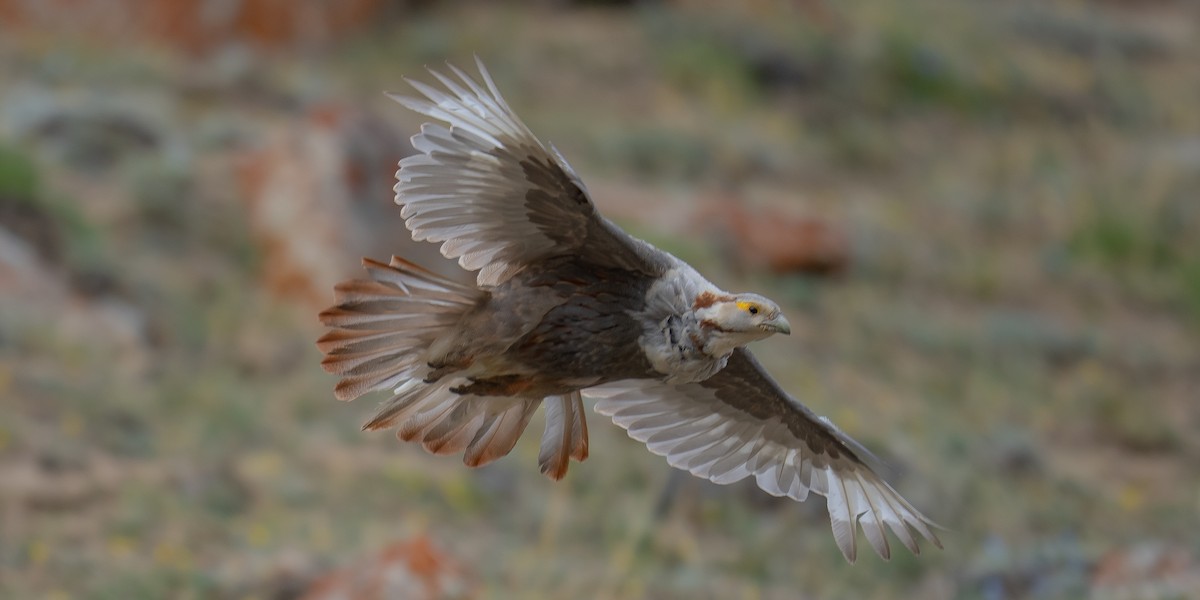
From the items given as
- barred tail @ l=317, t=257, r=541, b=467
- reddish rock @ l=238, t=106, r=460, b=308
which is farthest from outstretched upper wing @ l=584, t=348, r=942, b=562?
reddish rock @ l=238, t=106, r=460, b=308

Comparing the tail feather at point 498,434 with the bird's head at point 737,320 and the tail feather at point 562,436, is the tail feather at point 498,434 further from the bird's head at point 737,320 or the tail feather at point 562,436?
the bird's head at point 737,320

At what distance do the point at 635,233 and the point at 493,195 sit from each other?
5.22 m

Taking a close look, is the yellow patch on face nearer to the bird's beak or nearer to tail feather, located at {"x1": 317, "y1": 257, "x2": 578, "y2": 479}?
the bird's beak

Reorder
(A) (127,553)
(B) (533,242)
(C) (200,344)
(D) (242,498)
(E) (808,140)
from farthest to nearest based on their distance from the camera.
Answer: (E) (808,140), (C) (200,344), (D) (242,498), (A) (127,553), (B) (533,242)

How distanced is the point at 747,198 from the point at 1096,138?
4426mm

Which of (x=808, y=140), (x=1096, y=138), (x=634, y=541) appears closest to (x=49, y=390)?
(x=634, y=541)

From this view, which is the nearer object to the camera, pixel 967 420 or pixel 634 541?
pixel 634 541

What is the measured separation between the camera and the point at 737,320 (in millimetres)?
3775

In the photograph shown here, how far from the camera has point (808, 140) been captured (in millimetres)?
12742

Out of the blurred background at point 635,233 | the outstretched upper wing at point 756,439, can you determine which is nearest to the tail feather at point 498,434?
the outstretched upper wing at point 756,439

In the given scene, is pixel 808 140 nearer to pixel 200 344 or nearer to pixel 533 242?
pixel 200 344

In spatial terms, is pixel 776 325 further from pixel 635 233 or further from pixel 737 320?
pixel 635 233

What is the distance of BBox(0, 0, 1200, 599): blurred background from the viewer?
20.4ft

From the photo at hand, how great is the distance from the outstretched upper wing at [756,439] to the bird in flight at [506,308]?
28 centimetres
